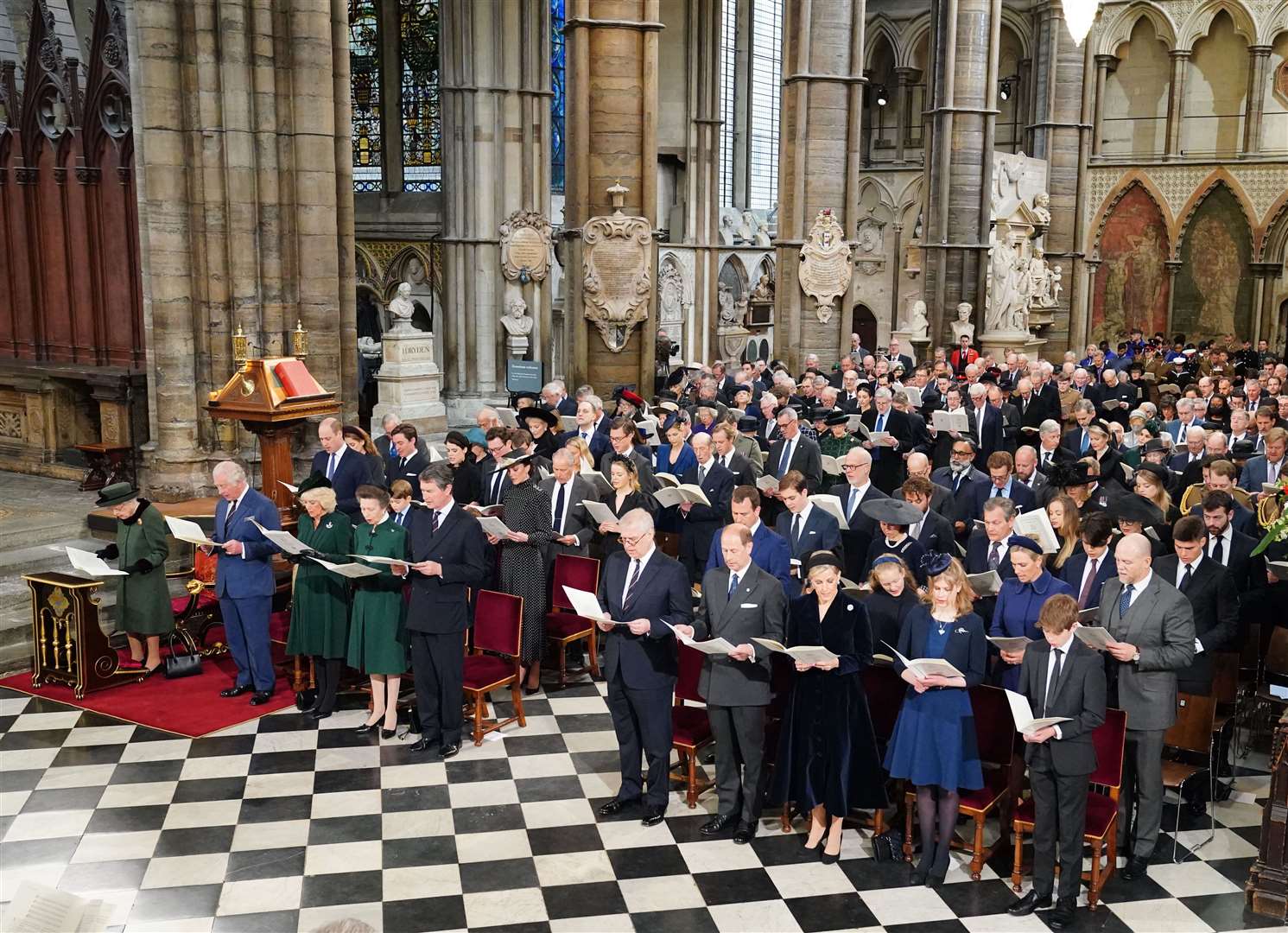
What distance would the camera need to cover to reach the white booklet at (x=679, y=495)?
397 inches

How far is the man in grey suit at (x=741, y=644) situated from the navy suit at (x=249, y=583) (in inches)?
142

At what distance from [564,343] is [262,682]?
24.9 feet

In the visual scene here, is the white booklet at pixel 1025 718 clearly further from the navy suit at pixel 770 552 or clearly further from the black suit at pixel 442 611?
the black suit at pixel 442 611

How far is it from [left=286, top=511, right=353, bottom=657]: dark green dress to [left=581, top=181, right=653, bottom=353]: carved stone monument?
716 centimetres

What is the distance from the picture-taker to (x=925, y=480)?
29.1 ft

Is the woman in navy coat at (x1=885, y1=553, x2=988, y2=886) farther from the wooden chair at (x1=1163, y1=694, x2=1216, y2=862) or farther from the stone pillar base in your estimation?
the stone pillar base

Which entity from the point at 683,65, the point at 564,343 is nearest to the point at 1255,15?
the point at 683,65

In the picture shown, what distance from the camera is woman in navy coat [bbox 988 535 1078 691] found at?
6.93m

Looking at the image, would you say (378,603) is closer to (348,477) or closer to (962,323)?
(348,477)

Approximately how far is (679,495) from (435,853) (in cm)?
392

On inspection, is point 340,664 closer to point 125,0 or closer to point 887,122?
point 125,0

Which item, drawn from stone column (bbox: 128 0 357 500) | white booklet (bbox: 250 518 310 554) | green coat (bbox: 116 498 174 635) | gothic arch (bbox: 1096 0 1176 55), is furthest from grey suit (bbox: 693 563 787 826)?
gothic arch (bbox: 1096 0 1176 55)

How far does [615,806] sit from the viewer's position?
758 centimetres

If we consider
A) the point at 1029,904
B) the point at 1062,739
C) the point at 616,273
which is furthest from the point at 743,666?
the point at 616,273
